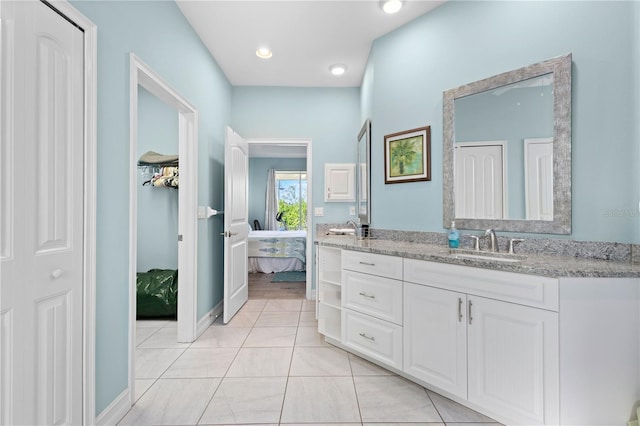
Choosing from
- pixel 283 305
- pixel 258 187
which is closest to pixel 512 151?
pixel 283 305

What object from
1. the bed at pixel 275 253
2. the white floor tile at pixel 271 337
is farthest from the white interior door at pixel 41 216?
the bed at pixel 275 253

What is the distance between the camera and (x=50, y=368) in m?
1.21

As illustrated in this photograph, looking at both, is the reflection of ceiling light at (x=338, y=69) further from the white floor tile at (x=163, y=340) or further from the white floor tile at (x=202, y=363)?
the white floor tile at (x=163, y=340)

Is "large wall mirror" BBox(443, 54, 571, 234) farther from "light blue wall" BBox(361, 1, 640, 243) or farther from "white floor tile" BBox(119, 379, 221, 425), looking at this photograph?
"white floor tile" BBox(119, 379, 221, 425)

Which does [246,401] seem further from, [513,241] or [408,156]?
[408,156]

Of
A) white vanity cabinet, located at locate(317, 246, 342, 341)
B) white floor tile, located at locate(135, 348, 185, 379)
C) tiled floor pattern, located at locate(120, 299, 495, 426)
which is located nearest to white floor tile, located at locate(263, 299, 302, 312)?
tiled floor pattern, located at locate(120, 299, 495, 426)

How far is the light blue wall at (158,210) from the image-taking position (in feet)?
11.2

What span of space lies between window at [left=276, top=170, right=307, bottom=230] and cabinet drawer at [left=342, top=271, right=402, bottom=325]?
225 inches

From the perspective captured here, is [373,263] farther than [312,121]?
No

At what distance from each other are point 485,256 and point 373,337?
94 centimetres

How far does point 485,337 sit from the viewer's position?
1563 mm

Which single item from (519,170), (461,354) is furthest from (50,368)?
(519,170)

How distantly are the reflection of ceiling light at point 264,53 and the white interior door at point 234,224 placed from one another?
2.71 ft

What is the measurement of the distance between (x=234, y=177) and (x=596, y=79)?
9.51ft
